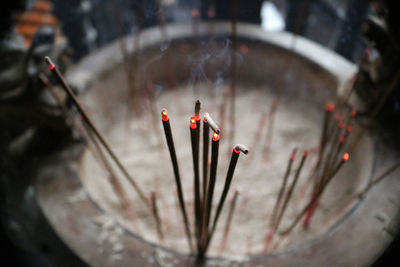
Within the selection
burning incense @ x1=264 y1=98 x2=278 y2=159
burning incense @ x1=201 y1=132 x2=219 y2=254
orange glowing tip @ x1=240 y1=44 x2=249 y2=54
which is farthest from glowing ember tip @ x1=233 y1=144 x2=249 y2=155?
orange glowing tip @ x1=240 y1=44 x2=249 y2=54

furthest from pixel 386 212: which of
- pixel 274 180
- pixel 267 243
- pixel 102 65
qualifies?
pixel 102 65

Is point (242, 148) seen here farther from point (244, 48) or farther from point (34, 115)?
point (244, 48)

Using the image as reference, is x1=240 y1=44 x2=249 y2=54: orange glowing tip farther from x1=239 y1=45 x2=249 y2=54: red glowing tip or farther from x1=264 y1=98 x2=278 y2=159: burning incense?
x1=264 y1=98 x2=278 y2=159: burning incense

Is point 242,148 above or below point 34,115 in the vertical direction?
below

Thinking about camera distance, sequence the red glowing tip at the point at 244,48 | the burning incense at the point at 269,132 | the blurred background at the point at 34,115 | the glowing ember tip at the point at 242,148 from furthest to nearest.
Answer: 1. the red glowing tip at the point at 244,48
2. the burning incense at the point at 269,132
3. the blurred background at the point at 34,115
4. the glowing ember tip at the point at 242,148

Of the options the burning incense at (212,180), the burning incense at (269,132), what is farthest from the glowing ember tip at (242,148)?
the burning incense at (269,132)

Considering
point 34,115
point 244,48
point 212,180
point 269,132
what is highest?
point 244,48

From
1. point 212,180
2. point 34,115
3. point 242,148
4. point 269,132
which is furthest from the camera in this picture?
point 269,132

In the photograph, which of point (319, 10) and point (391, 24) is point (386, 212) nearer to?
point (391, 24)

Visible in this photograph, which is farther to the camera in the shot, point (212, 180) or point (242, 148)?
point (212, 180)

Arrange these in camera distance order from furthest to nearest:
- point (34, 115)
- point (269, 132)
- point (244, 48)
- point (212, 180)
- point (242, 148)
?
point (244, 48) < point (269, 132) < point (34, 115) < point (212, 180) < point (242, 148)

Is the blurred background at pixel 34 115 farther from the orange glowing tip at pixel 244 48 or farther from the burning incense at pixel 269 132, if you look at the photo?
the orange glowing tip at pixel 244 48

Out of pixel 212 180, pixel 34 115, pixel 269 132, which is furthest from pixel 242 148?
pixel 269 132

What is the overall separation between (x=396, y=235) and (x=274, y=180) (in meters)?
0.89
